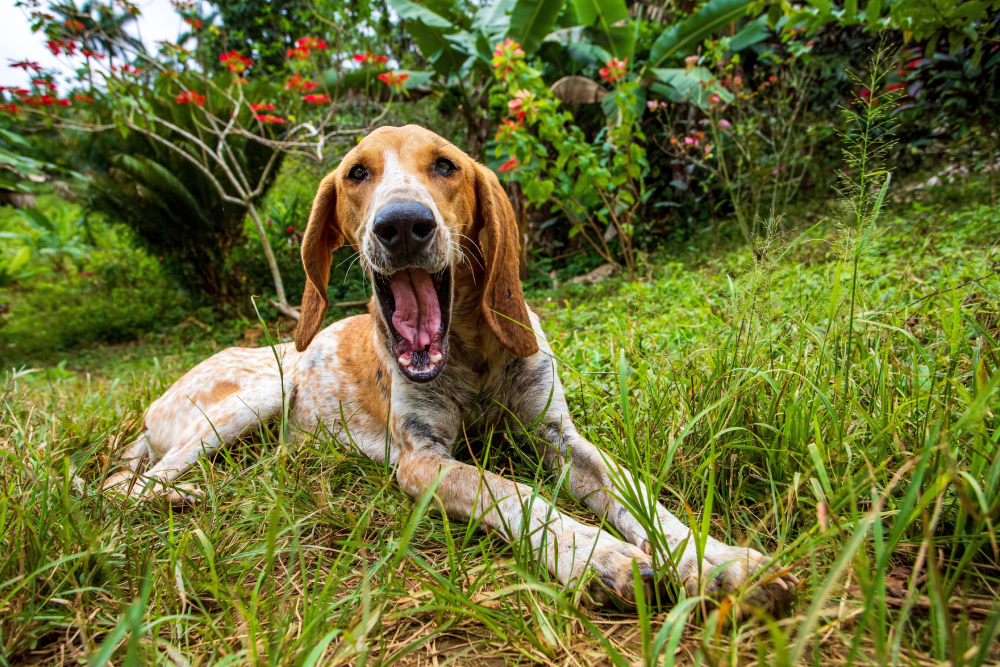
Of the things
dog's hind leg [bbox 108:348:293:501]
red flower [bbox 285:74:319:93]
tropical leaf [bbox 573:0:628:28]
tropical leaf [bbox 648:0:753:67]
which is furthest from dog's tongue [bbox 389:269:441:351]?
tropical leaf [bbox 648:0:753:67]

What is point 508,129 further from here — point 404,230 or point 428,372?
point 428,372

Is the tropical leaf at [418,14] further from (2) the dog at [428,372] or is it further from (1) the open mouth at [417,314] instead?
(1) the open mouth at [417,314]

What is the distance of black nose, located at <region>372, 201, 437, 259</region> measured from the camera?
200 cm

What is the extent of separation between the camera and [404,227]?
79.3 inches

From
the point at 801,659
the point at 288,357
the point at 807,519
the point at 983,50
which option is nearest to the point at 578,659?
the point at 801,659

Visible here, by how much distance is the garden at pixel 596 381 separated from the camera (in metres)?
1.22

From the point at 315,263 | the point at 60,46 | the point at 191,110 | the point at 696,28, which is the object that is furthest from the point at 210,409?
the point at 696,28

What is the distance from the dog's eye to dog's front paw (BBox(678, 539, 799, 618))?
1.81m

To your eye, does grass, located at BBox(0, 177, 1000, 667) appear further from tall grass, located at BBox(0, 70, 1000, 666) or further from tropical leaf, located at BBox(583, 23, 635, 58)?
tropical leaf, located at BBox(583, 23, 635, 58)

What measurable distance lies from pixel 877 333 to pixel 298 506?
2362 millimetres

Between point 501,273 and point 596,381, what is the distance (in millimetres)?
777

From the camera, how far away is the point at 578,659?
1200mm

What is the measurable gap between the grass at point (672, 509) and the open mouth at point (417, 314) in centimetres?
49

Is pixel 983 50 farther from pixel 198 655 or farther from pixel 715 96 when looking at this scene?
pixel 198 655
